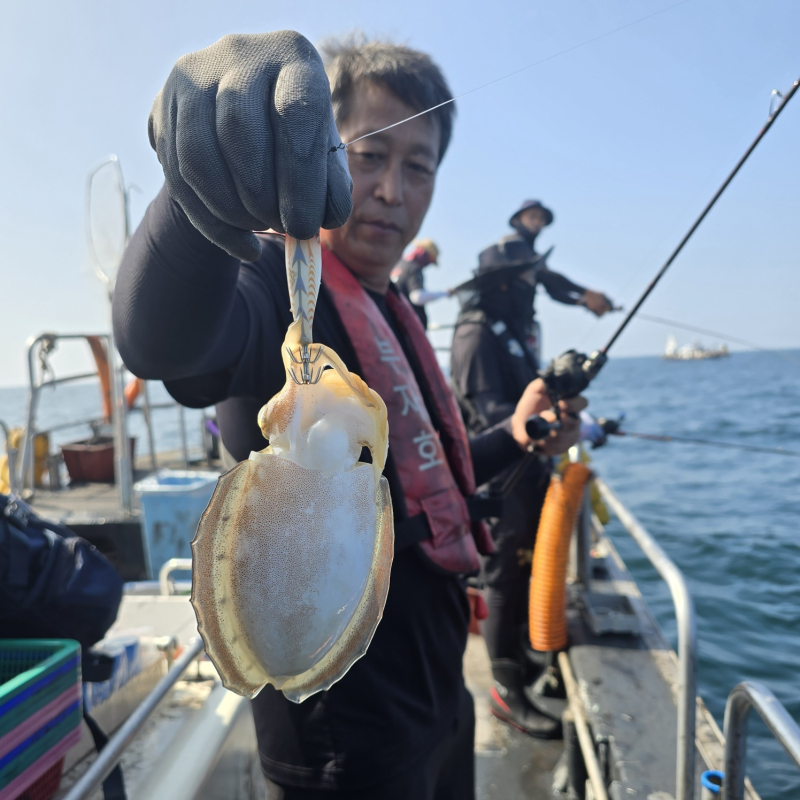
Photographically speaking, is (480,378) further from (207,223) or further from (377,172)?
(207,223)

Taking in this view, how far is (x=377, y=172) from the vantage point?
1.54m

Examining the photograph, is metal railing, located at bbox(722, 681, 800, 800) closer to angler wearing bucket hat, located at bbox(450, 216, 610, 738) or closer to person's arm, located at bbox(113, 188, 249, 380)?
A: person's arm, located at bbox(113, 188, 249, 380)

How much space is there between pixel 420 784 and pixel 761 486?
379 inches


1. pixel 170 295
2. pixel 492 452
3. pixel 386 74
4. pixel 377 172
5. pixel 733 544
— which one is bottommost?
pixel 733 544

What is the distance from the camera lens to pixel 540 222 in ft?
15.4

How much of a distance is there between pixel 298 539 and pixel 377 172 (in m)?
1.16

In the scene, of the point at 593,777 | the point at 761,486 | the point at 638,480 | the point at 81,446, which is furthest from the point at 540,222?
the point at 638,480

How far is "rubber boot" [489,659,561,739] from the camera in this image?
3182mm

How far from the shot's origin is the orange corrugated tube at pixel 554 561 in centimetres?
308

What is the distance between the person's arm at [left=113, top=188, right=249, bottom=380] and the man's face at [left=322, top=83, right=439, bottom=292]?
64cm

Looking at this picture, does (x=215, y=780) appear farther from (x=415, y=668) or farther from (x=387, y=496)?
(x=387, y=496)

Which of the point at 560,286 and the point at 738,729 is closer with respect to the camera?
the point at 738,729

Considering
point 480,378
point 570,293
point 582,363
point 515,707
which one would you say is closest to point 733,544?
point 570,293

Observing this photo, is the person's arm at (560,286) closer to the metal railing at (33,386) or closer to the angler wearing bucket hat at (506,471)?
the angler wearing bucket hat at (506,471)
